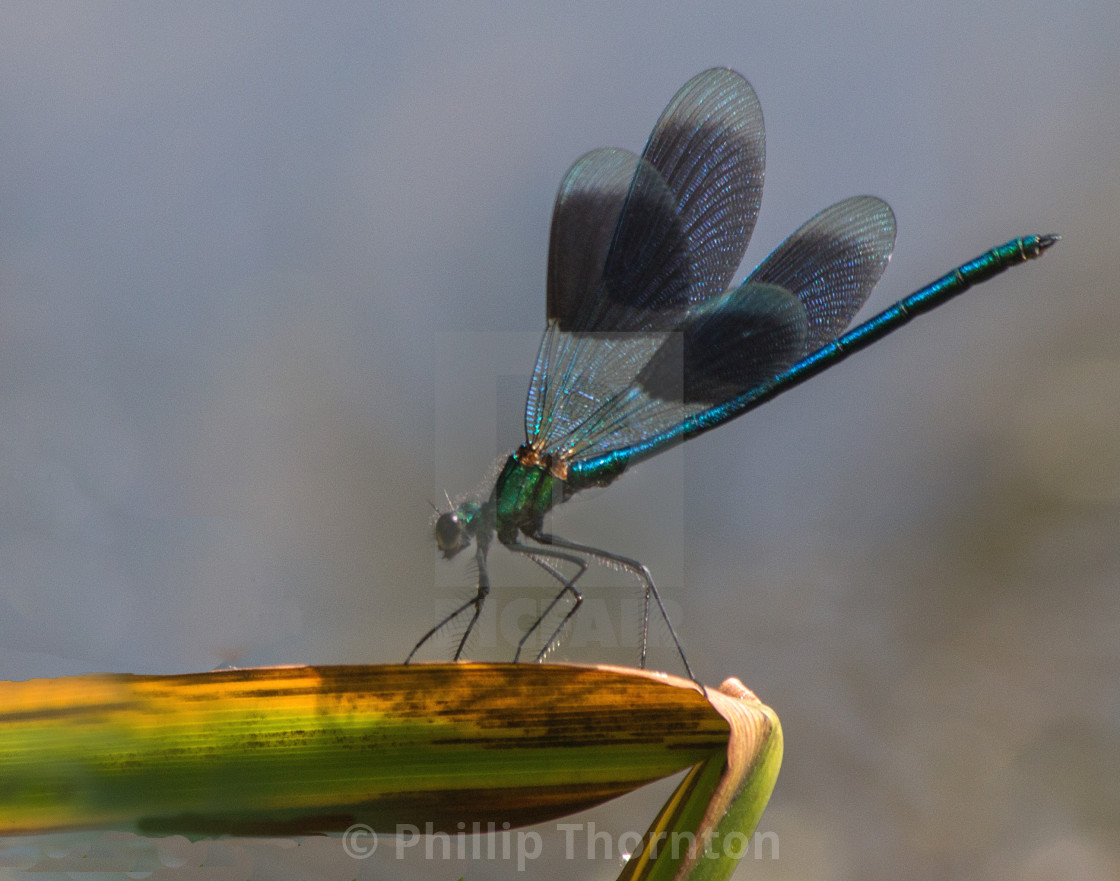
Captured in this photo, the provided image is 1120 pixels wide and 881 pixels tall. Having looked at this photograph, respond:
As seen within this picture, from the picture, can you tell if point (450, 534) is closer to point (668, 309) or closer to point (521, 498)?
point (521, 498)

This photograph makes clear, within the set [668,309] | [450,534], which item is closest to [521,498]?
[450,534]

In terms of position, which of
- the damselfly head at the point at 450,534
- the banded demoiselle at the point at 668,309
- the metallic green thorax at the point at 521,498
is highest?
the banded demoiselle at the point at 668,309

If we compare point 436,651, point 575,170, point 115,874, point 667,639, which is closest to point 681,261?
point 575,170

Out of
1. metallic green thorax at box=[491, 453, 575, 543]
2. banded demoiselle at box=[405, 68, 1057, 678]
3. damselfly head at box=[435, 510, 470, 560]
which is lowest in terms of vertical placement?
damselfly head at box=[435, 510, 470, 560]

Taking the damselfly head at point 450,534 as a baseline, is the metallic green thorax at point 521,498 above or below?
above

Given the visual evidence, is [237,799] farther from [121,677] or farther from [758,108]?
[758,108]

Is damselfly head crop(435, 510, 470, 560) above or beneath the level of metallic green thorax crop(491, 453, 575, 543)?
beneath

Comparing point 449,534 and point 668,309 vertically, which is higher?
point 668,309
